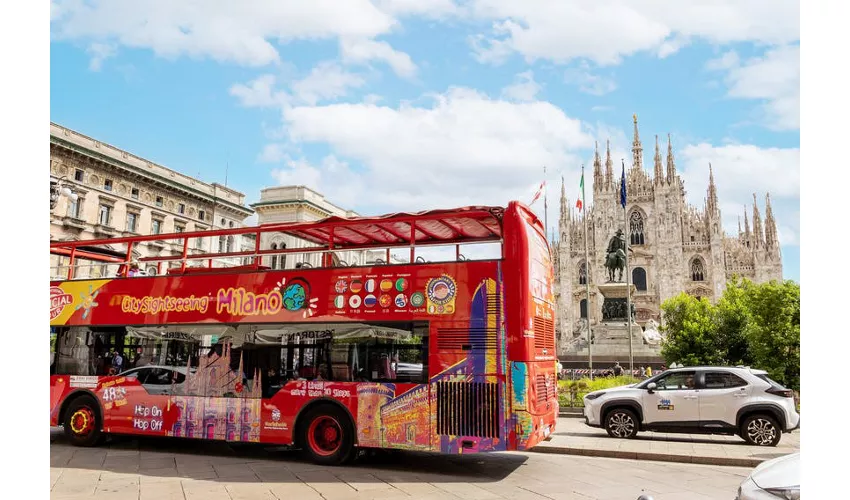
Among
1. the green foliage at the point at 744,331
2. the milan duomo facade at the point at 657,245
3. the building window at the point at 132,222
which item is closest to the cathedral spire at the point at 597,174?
the milan duomo facade at the point at 657,245

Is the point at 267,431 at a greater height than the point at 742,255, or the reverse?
the point at 742,255

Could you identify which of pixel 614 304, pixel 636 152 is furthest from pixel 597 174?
pixel 614 304

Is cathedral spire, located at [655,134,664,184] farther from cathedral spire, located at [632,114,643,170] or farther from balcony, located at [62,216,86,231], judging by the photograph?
balcony, located at [62,216,86,231]

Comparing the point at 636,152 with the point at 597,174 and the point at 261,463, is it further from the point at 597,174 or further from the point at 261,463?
the point at 261,463

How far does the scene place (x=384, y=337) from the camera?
352 inches

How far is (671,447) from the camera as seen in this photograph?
11258 mm

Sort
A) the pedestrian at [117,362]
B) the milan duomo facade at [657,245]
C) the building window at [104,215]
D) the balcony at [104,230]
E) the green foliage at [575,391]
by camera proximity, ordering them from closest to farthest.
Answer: the pedestrian at [117,362] < the green foliage at [575,391] < the balcony at [104,230] < the building window at [104,215] < the milan duomo facade at [657,245]

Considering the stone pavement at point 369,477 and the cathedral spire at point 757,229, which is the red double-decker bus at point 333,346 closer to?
the stone pavement at point 369,477

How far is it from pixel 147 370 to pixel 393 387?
4.63 m

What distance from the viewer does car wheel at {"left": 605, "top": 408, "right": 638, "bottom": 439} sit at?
41.3ft

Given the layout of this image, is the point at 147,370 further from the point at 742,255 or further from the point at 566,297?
the point at 742,255

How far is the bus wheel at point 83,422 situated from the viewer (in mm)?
10797

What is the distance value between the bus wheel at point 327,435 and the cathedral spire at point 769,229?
225ft
